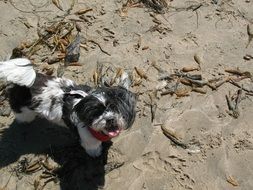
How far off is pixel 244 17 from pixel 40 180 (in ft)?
10.3

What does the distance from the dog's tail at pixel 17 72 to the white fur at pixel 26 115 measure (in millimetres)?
486

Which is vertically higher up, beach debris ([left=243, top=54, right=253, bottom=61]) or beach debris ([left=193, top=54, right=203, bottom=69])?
beach debris ([left=193, top=54, right=203, bottom=69])

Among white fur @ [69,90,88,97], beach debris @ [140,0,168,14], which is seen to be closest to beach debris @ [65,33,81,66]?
beach debris @ [140,0,168,14]

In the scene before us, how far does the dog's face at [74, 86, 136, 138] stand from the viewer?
3.76 metres

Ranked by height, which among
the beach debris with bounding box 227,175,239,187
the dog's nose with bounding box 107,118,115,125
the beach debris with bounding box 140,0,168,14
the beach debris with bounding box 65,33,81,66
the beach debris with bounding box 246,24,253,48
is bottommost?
the beach debris with bounding box 227,175,239,187

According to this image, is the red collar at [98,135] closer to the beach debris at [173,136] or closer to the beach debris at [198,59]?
the beach debris at [173,136]

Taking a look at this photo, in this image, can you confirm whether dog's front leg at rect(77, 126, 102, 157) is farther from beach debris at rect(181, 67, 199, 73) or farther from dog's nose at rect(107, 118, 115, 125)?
beach debris at rect(181, 67, 199, 73)

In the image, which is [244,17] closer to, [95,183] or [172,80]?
[172,80]

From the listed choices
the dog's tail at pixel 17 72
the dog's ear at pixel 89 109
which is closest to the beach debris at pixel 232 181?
the dog's ear at pixel 89 109

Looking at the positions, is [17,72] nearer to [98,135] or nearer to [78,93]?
[78,93]

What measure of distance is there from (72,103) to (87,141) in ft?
1.34

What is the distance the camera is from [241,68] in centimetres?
532

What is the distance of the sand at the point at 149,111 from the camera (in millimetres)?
4523

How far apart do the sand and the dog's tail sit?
947mm
